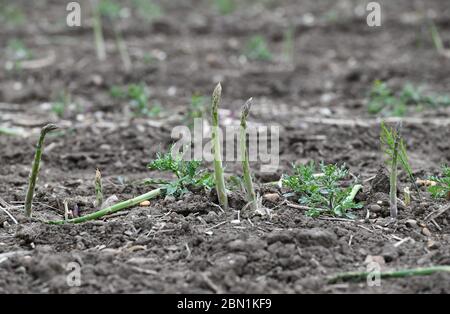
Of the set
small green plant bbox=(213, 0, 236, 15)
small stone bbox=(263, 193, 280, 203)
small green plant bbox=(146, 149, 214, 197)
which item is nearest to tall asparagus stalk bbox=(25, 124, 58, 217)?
small green plant bbox=(146, 149, 214, 197)

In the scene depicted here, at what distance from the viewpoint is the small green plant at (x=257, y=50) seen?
6.96 metres

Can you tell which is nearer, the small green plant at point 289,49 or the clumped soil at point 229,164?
the clumped soil at point 229,164

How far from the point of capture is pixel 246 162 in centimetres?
317

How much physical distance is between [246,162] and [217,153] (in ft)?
0.44

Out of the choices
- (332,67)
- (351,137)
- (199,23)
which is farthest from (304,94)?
(199,23)

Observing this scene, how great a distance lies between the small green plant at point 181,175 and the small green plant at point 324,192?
0.38 metres

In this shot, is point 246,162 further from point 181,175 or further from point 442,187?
point 442,187

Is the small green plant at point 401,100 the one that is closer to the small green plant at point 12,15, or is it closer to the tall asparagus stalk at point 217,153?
the tall asparagus stalk at point 217,153

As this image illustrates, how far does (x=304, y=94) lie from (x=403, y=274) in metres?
3.60

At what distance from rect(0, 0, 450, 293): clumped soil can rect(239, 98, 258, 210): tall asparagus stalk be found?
12 cm

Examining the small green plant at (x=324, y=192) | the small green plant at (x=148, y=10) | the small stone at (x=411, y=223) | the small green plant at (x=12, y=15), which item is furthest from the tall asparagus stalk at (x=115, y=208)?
the small green plant at (x=12, y=15)

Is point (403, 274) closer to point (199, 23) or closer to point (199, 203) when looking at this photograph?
point (199, 203)

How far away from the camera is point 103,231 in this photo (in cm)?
313

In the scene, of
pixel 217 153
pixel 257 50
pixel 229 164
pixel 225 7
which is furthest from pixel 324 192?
pixel 225 7
